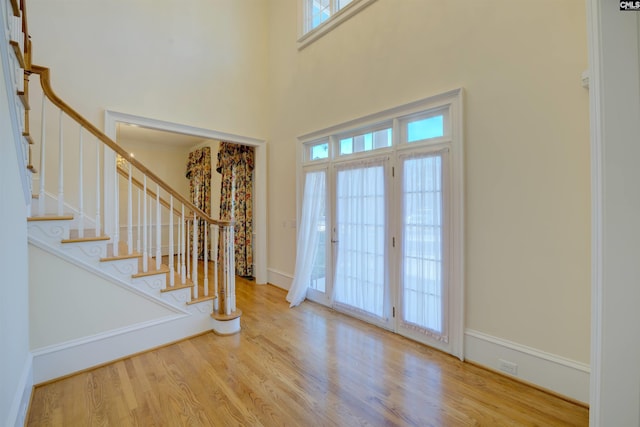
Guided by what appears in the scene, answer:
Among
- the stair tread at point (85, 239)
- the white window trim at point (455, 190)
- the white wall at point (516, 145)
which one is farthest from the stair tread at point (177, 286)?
the white wall at point (516, 145)

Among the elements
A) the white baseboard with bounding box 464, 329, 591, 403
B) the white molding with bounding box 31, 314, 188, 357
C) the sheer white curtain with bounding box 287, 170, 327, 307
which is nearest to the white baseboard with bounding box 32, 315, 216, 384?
the white molding with bounding box 31, 314, 188, 357

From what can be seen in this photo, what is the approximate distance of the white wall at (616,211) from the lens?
1.03m

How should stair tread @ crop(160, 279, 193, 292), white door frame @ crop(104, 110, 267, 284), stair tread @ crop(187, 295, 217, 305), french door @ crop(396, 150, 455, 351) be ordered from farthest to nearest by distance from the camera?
white door frame @ crop(104, 110, 267, 284) < stair tread @ crop(187, 295, 217, 305) < stair tread @ crop(160, 279, 193, 292) < french door @ crop(396, 150, 455, 351)

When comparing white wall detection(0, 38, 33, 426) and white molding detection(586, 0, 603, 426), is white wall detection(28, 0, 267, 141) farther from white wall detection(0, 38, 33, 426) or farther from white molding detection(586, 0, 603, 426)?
white molding detection(586, 0, 603, 426)

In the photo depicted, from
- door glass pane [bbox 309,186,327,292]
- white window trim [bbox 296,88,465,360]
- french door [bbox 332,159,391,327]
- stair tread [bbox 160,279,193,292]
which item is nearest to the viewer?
white window trim [bbox 296,88,465,360]

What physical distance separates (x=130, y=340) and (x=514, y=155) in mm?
3770

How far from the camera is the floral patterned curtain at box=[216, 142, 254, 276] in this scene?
201 inches

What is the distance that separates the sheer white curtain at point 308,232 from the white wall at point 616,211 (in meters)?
2.80

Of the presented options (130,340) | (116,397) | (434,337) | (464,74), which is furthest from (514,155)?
(130,340)

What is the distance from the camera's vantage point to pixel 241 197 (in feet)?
17.0

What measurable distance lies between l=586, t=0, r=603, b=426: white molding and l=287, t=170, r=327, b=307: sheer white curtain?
9.11ft

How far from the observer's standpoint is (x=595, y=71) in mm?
1091

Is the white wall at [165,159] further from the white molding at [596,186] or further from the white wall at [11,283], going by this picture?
the white molding at [596,186]

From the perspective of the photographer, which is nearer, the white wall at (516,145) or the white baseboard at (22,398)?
the white baseboard at (22,398)
